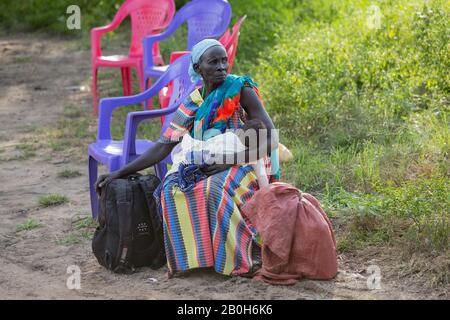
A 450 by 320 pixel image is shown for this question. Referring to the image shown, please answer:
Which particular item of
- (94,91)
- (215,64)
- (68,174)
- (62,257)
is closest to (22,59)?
(94,91)

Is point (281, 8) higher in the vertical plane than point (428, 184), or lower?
higher

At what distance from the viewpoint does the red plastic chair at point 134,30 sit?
313 inches

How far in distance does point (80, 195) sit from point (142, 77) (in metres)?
2.23

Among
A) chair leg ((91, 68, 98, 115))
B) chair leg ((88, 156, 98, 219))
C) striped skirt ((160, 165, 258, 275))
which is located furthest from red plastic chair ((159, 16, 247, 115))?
chair leg ((91, 68, 98, 115))

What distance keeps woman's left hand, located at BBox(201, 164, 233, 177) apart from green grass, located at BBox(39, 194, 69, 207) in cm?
185

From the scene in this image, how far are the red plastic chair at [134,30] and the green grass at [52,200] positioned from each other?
92.3 inches

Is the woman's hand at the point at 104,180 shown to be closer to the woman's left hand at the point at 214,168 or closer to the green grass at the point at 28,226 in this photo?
the woman's left hand at the point at 214,168

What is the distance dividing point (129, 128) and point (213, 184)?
98 centimetres

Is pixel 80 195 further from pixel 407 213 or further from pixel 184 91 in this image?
pixel 407 213

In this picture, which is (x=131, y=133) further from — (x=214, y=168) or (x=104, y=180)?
(x=214, y=168)

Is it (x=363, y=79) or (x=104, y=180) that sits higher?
(x=363, y=79)

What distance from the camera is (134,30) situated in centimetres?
826

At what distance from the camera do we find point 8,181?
20.8 ft
